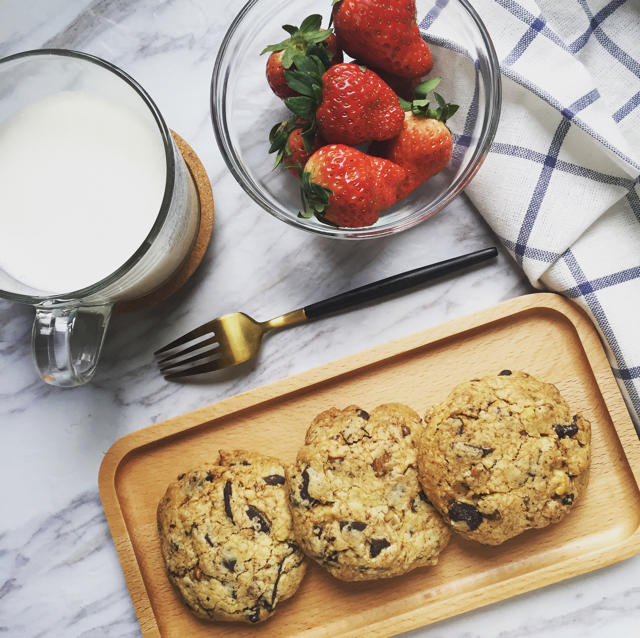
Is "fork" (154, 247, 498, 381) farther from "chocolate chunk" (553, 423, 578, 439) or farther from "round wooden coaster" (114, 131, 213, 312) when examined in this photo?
"chocolate chunk" (553, 423, 578, 439)

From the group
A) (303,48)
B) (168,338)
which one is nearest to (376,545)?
(168,338)

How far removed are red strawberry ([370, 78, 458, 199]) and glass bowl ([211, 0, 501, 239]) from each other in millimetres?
92

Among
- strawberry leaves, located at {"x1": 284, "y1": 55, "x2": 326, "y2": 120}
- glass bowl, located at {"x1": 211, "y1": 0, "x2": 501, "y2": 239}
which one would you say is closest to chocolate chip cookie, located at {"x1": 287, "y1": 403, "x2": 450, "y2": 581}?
glass bowl, located at {"x1": 211, "y1": 0, "x2": 501, "y2": 239}

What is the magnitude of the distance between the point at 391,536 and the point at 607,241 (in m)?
0.86

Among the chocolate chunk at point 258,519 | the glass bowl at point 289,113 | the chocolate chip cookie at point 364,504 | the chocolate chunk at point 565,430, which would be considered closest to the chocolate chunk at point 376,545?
the chocolate chip cookie at point 364,504

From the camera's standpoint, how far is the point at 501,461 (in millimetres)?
1397

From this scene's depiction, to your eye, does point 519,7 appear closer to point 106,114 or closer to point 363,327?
point 363,327

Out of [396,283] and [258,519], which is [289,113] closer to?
[396,283]

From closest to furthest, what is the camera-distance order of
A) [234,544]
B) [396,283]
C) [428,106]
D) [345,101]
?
[345,101]
[428,106]
[234,544]
[396,283]

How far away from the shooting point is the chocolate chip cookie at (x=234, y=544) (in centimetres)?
146

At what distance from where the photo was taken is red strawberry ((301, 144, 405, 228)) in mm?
1271

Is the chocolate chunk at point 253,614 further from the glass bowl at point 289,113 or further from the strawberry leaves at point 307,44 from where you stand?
the strawberry leaves at point 307,44

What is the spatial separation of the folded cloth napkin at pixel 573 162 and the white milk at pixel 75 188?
72 centimetres

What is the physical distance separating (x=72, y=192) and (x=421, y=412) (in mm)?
945
